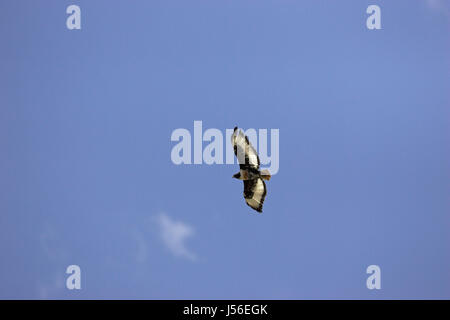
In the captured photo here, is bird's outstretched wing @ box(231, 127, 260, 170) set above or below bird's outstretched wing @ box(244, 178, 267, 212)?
above

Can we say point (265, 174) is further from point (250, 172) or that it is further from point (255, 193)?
point (255, 193)

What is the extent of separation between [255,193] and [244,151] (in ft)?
9.83

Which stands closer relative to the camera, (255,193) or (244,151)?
(244,151)

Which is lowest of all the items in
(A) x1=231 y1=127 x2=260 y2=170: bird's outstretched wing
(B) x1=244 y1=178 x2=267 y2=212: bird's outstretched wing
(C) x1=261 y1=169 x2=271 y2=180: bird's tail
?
(B) x1=244 y1=178 x2=267 y2=212: bird's outstretched wing

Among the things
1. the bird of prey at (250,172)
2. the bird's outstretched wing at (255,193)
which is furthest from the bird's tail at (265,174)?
the bird's outstretched wing at (255,193)

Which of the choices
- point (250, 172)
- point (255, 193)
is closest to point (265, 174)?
point (250, 172)

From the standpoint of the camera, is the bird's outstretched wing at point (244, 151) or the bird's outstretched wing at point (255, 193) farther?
the bird's outstretched wing at point (255, 193)

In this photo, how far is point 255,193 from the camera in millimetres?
39938

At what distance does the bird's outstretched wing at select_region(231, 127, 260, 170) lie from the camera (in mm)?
37906

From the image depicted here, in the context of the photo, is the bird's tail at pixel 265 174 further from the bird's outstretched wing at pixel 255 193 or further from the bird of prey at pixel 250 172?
the bird's outstretched wing at pixel 255 193

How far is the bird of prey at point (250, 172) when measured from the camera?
37984 millimetres

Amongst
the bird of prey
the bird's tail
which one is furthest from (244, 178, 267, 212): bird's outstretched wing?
the bird's tail

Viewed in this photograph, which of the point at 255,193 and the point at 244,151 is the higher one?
the point at 244,151

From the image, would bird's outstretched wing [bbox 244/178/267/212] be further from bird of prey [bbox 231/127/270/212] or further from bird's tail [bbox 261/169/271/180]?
bird's tail [bbox 261/169/271/180]
